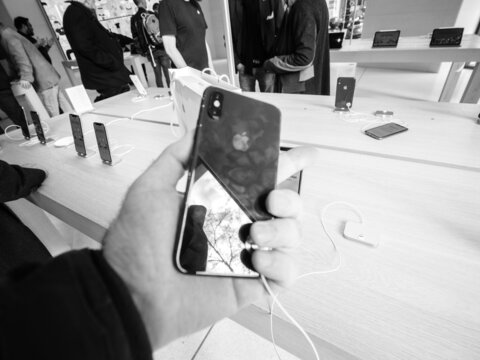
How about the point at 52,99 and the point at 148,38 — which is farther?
the point at 148,38

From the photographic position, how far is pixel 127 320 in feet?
0.81

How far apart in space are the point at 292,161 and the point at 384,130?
2.13 ft

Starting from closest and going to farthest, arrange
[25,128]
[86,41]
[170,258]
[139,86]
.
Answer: [170,258], [25,128], [139,86], [86,41]

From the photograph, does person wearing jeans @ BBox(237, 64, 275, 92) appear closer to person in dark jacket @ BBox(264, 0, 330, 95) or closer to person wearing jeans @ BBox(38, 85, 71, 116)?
person in dark jacket @ BBox(264, 0, 330, 95)

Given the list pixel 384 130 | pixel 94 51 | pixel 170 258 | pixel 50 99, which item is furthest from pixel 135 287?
pixel 50 99

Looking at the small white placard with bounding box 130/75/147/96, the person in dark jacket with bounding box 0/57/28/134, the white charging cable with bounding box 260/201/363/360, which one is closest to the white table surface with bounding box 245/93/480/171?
the white charging cable with bounding box 260/201/363/360

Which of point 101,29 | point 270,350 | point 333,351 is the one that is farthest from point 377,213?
point 101,29

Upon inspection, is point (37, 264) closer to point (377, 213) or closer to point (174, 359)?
point (377, 213)

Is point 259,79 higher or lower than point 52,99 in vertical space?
higher

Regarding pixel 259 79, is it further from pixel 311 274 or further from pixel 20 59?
pixel 20 59

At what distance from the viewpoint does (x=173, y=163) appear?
0.38 meters

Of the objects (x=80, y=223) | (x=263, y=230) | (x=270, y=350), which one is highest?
(x=263, y=230)

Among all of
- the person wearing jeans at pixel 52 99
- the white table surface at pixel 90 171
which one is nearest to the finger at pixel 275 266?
the white table surface at pixel 90 171

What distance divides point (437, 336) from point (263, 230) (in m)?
0.30
